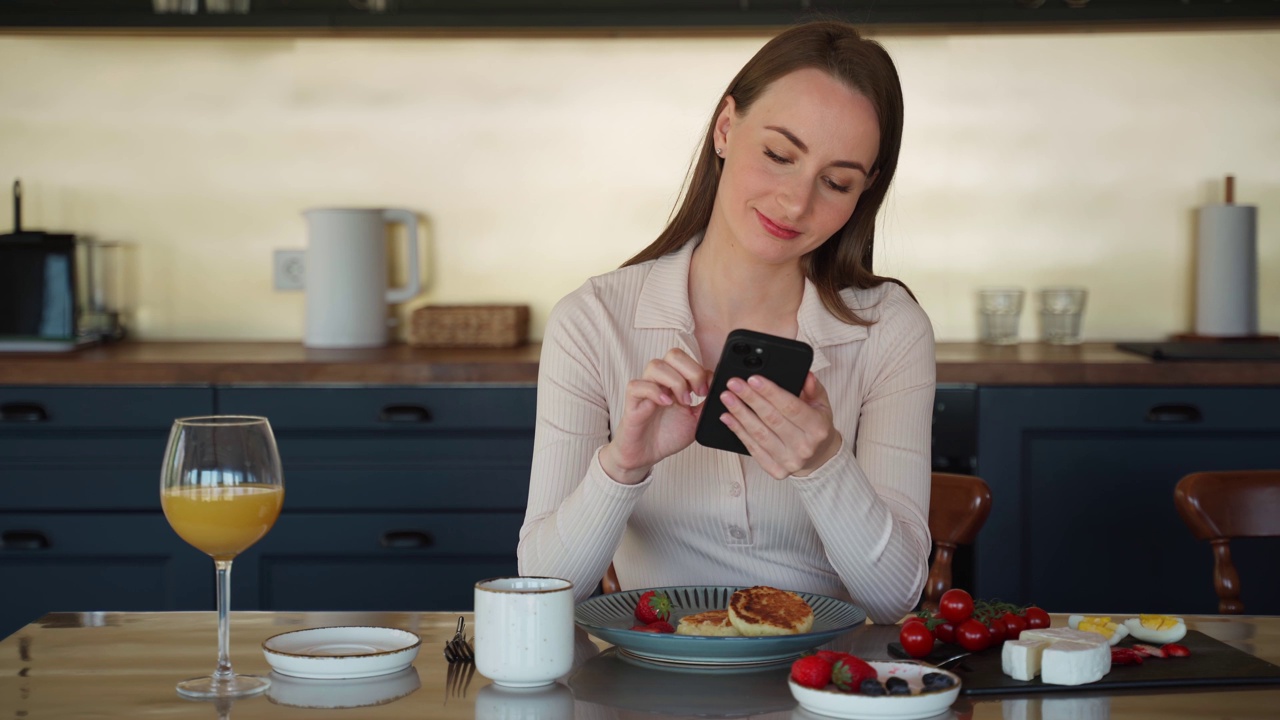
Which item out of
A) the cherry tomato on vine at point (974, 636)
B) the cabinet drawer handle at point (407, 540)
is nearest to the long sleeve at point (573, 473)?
the cherry tomato on vine at point (974, 636)

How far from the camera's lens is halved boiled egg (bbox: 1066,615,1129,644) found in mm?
1083

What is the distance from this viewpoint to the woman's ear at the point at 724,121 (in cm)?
158

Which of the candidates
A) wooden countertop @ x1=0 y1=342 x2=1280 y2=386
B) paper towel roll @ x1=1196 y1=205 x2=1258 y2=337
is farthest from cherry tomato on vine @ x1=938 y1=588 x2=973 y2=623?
paper towel roll @ x1=1196 y1=205 x2=1258 y2=337

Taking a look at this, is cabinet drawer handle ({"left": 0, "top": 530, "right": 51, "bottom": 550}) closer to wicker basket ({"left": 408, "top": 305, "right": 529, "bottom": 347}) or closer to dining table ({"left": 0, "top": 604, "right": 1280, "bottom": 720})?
wicker basket ({"left": 408, "top": 305, "right": 529, "bottom": 347})

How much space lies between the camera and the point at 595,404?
1.53 meters

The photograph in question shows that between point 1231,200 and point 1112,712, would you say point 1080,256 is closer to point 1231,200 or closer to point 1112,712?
point 1231,200

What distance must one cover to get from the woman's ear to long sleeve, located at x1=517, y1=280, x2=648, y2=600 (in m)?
0.24

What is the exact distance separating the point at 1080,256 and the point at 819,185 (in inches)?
73.4

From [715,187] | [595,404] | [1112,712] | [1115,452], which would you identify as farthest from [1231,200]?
[1112,712]

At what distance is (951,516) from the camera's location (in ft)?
5.20

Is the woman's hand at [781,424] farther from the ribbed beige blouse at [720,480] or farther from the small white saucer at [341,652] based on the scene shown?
the small white saucer at [341,652]

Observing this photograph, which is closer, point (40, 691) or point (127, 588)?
point (40, 691)

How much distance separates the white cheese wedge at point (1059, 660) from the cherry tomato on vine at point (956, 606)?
0.07 meters

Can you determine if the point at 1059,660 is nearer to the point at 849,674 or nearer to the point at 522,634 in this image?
the point at 849,674
